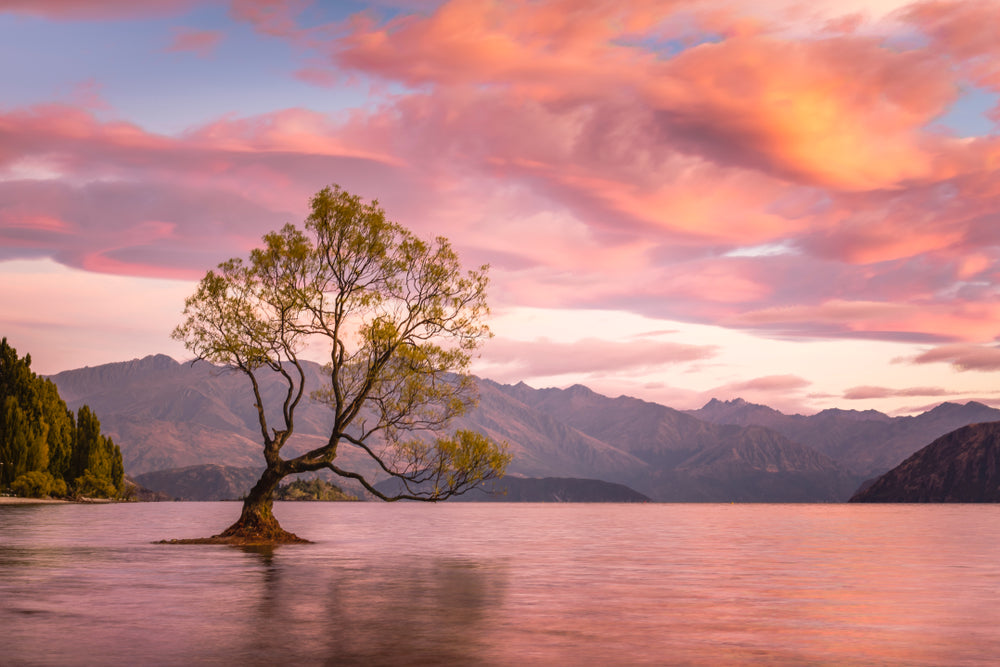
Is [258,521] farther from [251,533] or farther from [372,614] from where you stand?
[372,614]

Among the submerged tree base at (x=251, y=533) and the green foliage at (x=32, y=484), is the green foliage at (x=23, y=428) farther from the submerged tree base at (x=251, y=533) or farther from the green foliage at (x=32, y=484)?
the submerged tree base at (x=251, y=533)

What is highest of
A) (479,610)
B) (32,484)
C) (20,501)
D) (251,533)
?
(479,610)

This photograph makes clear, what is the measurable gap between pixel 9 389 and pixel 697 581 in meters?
185

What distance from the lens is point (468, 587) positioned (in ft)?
138

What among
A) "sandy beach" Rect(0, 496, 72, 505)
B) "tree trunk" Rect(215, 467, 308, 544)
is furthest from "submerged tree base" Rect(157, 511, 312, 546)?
"sandy beach" Rect(0, 496, 72, 505)

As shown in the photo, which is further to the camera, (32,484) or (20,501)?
(32,484)

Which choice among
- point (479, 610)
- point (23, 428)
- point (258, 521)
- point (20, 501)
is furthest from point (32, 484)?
point (479, 610)

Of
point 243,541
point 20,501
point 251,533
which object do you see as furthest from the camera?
point 20,501

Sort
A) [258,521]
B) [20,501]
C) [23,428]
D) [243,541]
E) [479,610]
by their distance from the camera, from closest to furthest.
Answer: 1. [479,610]
2. [243,541]
3. [258,521]
4. [20,501]
5. [23,428]

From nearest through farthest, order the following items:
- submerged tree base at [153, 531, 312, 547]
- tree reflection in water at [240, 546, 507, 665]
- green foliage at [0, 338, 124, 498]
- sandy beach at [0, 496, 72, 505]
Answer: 1. tree reflection in water at [240, 546, 507, 665]
2. submerged tree base at [153, 531, 312, 547]
3. sandy beach at [0, 496, 72, 505]
4. green foliage at [0, 338, 124, 498]

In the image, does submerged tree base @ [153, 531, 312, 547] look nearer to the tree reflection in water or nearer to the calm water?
the calm water

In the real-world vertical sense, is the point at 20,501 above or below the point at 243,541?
below

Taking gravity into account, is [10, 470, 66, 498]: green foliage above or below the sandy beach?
above

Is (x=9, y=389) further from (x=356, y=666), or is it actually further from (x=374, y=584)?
(x=356, y=666)
